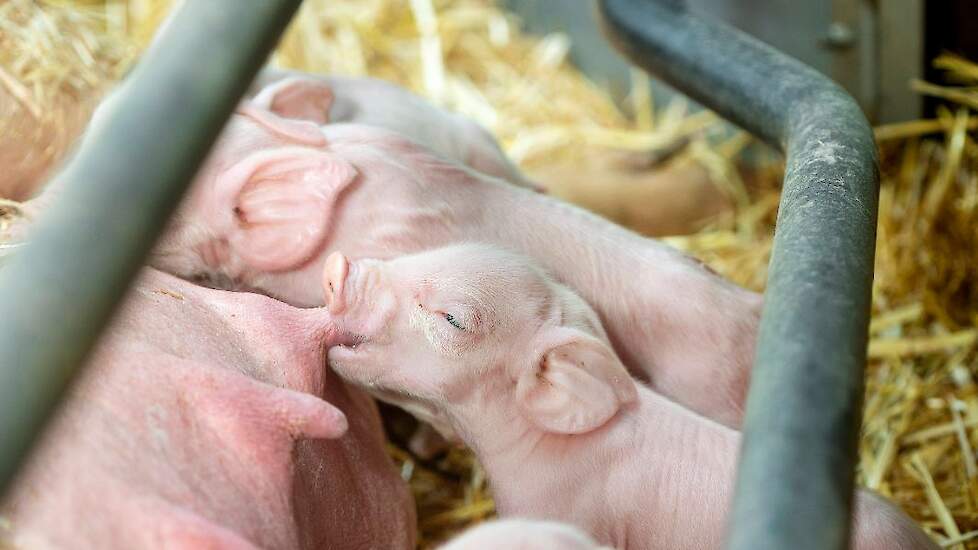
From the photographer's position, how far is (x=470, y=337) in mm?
1658

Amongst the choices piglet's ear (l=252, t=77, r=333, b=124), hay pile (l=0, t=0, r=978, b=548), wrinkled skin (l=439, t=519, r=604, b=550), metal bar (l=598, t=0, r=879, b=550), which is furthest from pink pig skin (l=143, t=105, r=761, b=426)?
wrinkled skin (l=439, t=519, r=604, b=550)

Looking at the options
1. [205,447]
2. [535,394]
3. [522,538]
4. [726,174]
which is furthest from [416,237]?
[726,174]

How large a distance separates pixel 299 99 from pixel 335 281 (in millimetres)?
589

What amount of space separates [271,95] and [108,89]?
→ 0.50 metres

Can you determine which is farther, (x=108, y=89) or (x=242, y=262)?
(x=108, y=89)

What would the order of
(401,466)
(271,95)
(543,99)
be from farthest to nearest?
(543,99)
(401,466)
(271,95)

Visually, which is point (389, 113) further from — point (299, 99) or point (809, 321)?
point (809, 321)

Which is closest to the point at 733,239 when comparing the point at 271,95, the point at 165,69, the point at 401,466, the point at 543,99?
the point at 543,99

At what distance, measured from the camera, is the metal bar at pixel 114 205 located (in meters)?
0.77

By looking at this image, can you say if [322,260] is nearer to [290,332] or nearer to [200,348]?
[290,332]

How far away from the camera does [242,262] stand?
1.85 metres

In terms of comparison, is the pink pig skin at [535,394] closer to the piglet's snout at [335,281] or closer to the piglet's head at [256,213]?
the piglet's snout at [335,281]

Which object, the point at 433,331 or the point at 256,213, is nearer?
the point at 433,331

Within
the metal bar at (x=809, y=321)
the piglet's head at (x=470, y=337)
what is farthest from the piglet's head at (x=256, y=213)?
the metal bar at (x=809, y=321)
